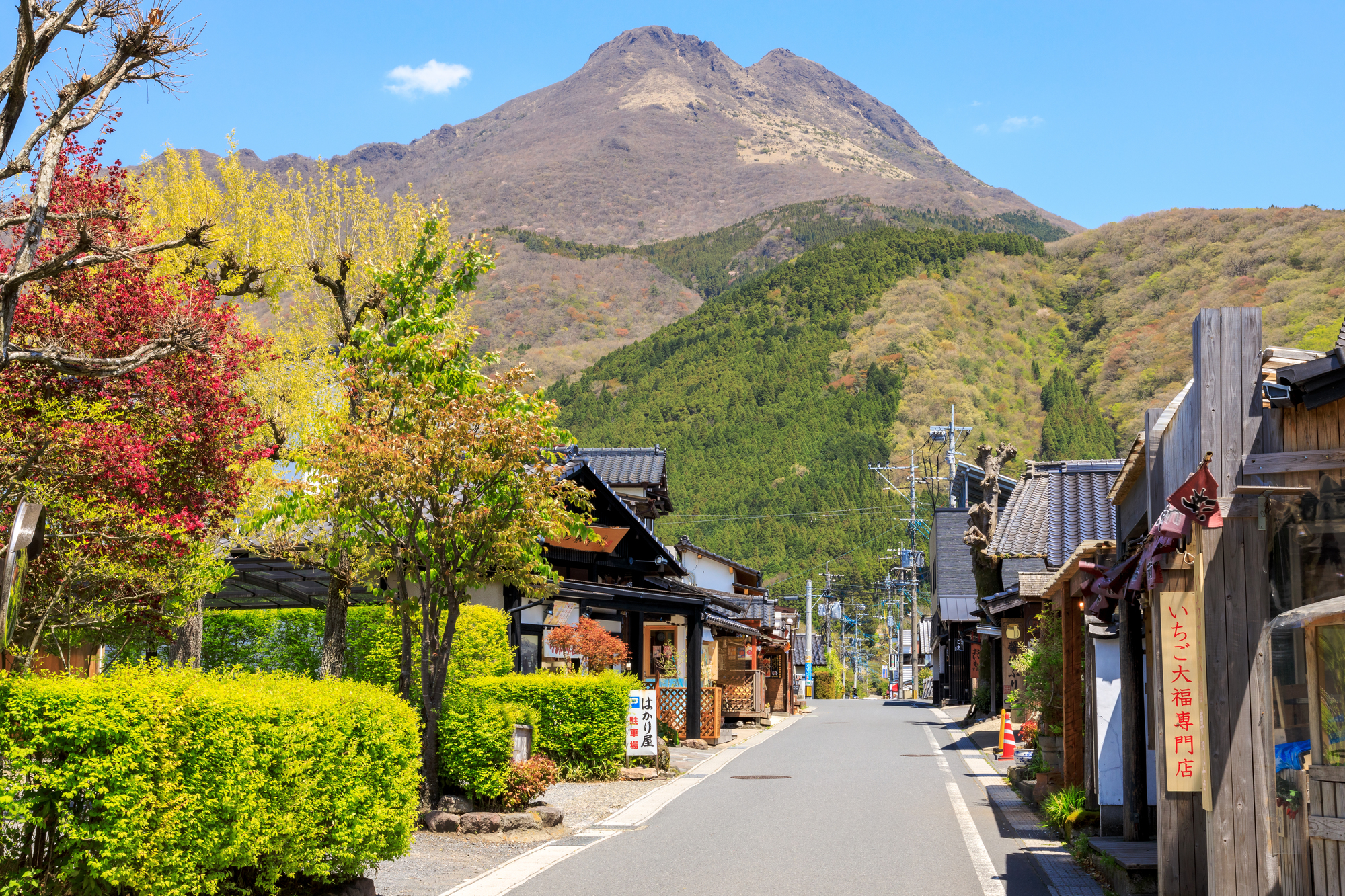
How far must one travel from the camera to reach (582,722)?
18250 millimetres

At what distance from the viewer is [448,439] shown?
13250mm

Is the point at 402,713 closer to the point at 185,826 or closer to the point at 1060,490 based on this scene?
the point at 185,826

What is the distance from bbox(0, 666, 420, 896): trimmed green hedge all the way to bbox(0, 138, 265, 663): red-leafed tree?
4.48 m

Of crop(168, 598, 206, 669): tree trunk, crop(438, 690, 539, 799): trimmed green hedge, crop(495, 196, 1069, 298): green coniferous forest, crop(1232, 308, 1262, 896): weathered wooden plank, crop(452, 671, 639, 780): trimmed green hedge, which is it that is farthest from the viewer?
crop(495, 196, 1069, 298): green coniferous forest

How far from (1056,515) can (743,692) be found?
2144 cm

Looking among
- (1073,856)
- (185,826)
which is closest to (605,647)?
(1073,856)

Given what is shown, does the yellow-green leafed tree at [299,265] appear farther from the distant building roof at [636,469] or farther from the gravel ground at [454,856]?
the distant building roof at [636,469]

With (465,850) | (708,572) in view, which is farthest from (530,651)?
(708,572)

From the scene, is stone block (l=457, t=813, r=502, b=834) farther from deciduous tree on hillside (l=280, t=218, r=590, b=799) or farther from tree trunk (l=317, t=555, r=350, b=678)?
tree trunk (l=317, t=555, r=350, b=678)

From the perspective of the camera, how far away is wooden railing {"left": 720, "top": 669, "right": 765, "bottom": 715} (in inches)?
1420

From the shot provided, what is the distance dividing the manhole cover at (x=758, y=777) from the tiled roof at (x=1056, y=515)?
17.9ft

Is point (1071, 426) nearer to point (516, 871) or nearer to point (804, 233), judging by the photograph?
point (516, 871)

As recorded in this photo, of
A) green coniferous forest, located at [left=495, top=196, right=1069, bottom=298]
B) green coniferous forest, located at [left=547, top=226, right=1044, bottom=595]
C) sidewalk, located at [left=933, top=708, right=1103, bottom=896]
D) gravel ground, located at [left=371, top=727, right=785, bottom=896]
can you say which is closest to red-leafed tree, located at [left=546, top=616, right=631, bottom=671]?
gravel ground, located at [left=371, top=727, right=785, bottom=896]

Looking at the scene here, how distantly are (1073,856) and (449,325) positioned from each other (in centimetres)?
993
